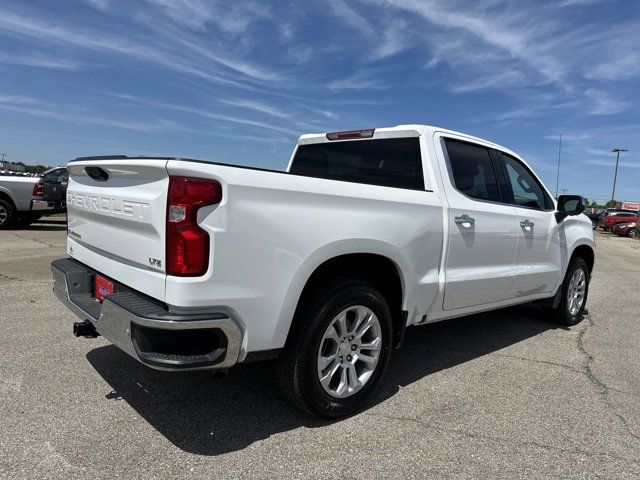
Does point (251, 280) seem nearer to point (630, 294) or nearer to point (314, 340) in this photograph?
point (314, 340)

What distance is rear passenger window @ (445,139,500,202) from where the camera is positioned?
13.4 ft

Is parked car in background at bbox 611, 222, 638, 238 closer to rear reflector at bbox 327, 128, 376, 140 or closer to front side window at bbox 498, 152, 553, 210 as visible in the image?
front side window at bbox 498, 152, 553, 210

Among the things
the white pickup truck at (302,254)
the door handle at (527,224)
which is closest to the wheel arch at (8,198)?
the white pickup truck at (302,254)

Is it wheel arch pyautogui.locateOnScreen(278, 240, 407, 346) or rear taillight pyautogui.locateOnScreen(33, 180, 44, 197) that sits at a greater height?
rear taillight pyautogui.locateOnScreen(33, 180, 44, 197)

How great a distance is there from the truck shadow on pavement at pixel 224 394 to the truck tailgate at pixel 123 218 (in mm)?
883

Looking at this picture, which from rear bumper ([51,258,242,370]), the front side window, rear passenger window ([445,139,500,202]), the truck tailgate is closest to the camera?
rear bumper ([51,258,242,370])

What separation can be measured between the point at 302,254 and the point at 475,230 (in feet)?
5.99

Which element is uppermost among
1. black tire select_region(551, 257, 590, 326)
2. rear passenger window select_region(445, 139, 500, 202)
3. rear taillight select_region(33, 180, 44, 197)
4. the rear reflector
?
the rear reflector

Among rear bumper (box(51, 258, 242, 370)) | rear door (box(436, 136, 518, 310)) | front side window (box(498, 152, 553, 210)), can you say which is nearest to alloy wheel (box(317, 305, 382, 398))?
rear bumper (box(51, 258, 242, 370))

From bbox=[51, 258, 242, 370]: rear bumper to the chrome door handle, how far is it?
6.67ft

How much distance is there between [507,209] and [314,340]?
2.47 metres

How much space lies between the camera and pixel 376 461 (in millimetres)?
2723

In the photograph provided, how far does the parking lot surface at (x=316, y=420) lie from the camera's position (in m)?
2.65

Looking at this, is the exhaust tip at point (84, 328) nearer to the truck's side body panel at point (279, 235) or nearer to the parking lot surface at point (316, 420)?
the truck's side body panel at point (279, 235)
